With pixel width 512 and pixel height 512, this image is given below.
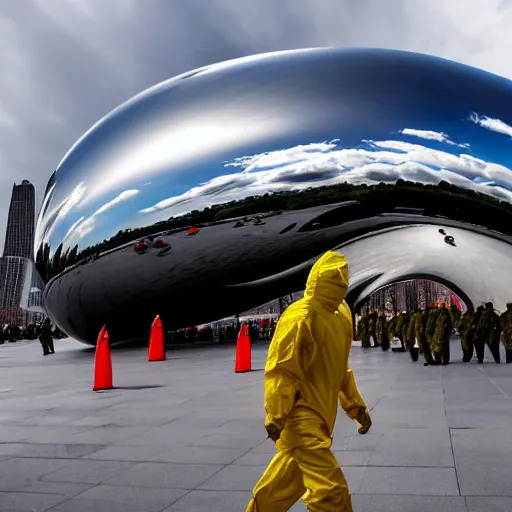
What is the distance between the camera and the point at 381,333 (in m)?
16.6

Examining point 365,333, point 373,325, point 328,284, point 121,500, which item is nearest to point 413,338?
point 365,333

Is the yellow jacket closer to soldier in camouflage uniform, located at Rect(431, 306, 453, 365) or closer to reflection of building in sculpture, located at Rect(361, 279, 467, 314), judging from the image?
soldier in camouflage uniform, located at Rect(431, 306, 453, 365)

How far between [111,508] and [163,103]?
1203 cm

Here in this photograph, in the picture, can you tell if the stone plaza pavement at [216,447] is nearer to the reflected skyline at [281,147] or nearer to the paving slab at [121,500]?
the paving slab at [121,500]

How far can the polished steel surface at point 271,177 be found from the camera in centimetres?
1248

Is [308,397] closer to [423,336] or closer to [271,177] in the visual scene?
[423,336]

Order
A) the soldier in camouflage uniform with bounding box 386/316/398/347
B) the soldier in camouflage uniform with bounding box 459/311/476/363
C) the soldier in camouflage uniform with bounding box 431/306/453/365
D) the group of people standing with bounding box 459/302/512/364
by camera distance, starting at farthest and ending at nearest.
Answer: the soldier in camouflage uniform with bounding box 386/316/398/347 < the soldier in camouflage uniform with bounding box 459/311/476/363 < the group of people standing with bounding box 459/302/512/364 < the soldier in camouflage uniform with bounding box 431/306/453/365

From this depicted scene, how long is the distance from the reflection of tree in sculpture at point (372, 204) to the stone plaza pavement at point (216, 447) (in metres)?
5.18

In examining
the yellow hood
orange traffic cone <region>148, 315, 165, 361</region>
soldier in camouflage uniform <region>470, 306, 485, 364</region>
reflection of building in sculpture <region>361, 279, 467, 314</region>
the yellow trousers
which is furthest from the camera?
reflection of building in sculpture <region>361, 279, 467, 314</region>

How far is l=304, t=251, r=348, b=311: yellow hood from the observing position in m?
2.52

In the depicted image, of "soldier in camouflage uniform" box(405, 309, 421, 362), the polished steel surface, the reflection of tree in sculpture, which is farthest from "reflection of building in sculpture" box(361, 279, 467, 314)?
"soldier in camouflage uniform" box(405, 309, 421, 362)

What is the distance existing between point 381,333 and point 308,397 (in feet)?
48.2

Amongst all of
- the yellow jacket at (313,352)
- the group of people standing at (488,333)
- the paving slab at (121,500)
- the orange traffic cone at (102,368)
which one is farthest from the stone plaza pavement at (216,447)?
the group of people standing at (488,333)

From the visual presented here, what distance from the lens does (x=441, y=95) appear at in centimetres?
1315
